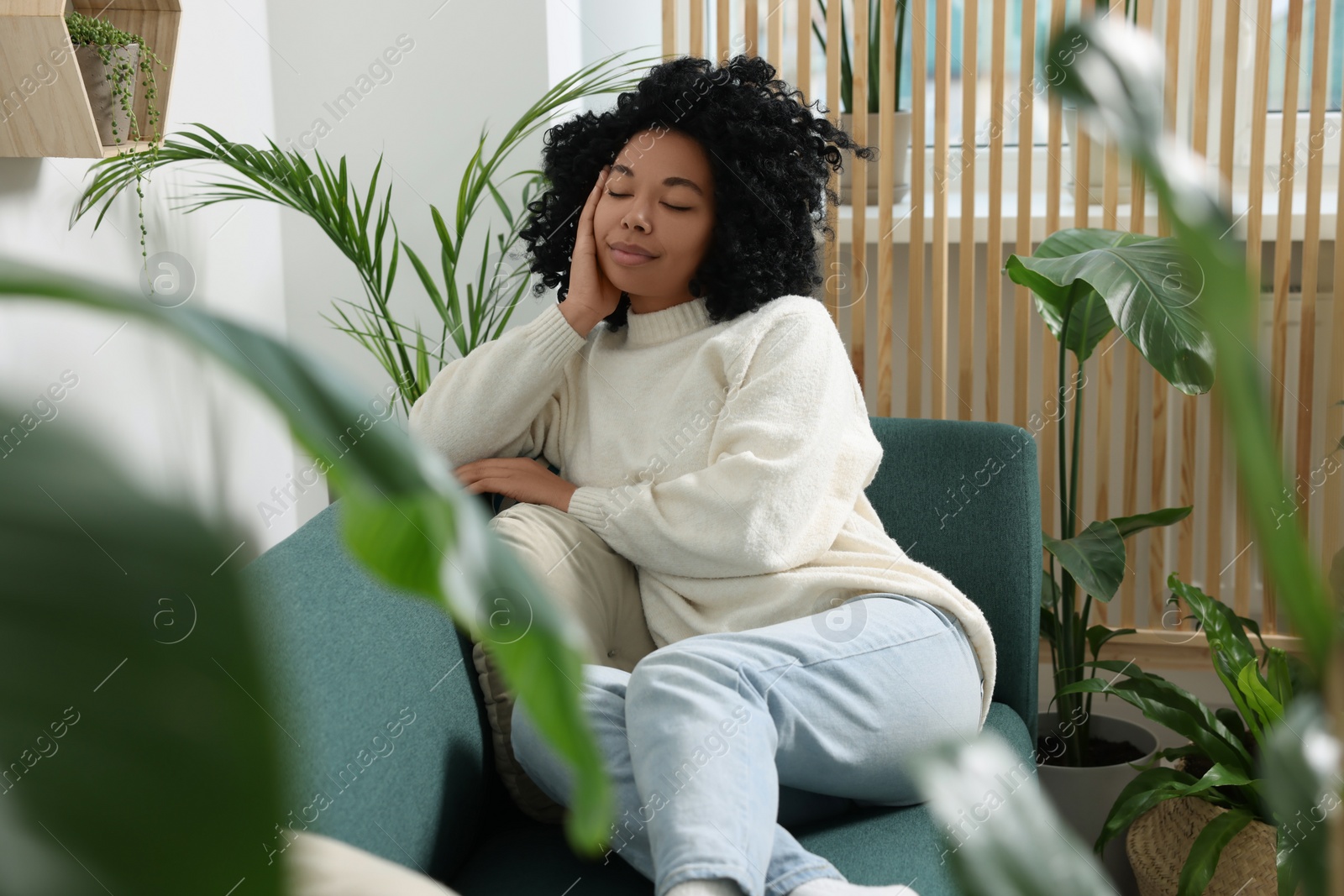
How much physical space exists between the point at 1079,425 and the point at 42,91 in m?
1.67

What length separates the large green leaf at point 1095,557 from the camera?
5.89ft

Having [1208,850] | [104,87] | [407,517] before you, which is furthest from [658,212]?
[407,517]

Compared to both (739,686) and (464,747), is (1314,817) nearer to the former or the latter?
(739,686)

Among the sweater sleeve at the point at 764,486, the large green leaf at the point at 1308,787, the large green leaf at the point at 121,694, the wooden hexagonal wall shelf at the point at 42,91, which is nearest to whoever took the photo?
the large green leaf at the point at 121,694

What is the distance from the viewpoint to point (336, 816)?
969 mm

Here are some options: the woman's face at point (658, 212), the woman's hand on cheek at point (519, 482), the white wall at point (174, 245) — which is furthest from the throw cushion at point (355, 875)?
the woman's face at point (658, 212)

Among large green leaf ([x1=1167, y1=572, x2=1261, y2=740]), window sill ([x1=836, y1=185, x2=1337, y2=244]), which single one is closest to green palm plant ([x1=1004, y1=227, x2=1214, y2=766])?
large green leaf ([x1=1167, y1=572, x2=1261, y2=740])

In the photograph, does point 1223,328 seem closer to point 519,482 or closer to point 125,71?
point 519,482

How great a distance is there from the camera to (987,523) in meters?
1.59

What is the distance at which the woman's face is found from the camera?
5.15 ft

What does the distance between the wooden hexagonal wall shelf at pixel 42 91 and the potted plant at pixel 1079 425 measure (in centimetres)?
140

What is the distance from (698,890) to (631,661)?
2.01 feet

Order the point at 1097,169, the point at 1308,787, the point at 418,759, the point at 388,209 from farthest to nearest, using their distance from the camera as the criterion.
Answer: the point at 1097,169, the point at 388,209, the point at 418,759, the point at 1308,787

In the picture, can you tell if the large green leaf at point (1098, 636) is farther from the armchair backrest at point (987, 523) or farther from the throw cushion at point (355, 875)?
the throw cushion at point (355, 875)
